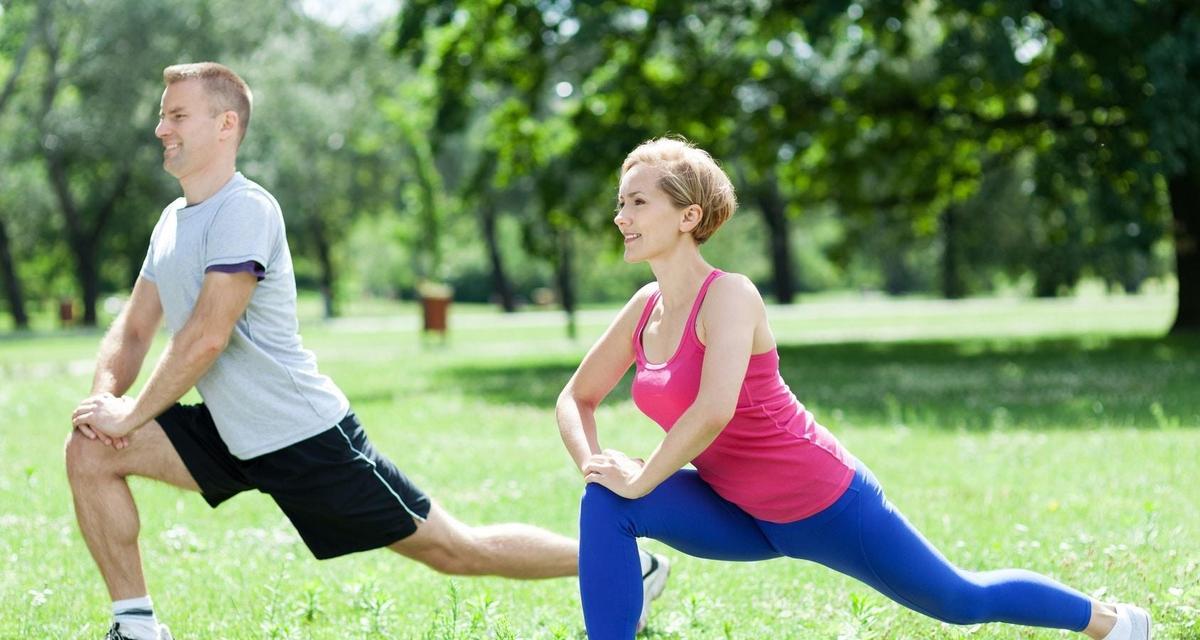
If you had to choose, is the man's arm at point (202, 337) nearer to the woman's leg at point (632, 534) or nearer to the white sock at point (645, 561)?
the woman's leg at point (632, 534)

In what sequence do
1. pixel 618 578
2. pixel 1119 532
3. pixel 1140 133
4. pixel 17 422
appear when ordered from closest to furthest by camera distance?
pixel 618 578, pixel 1119 532, pixel 17 422, pixel 1140 133

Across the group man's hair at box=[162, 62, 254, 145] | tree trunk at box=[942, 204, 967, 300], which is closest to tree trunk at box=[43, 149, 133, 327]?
tree trunk at box=[942, 204, 967, 300]

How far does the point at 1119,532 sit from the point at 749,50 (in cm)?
1886

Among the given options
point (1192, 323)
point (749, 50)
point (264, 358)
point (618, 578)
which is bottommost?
point (1192, 323)

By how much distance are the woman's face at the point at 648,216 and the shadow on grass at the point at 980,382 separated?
24.4 ft

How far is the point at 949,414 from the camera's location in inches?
489

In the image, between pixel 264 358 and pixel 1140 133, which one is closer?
pixel 264 358

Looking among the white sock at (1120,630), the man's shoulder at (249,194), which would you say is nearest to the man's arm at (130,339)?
the man's shoulder at (249,194)

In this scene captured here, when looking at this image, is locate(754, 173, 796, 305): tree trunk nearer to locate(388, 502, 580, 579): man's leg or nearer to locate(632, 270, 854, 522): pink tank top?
locate(388, 502, 580, 579): man's leg

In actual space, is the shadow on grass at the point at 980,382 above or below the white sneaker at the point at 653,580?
below

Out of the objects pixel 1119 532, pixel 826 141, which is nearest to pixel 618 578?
pixel 1119 532

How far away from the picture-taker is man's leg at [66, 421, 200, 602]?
451 cm

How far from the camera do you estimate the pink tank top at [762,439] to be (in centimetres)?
383

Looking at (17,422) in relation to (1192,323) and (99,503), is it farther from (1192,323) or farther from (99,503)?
(1192,323)
